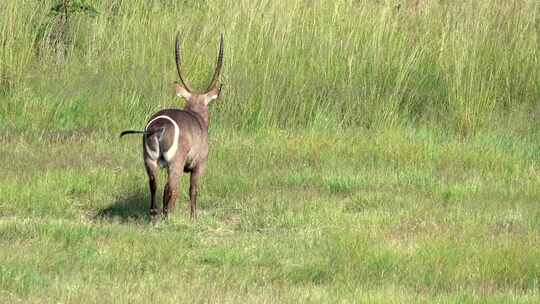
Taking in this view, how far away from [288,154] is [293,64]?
6.04 feet

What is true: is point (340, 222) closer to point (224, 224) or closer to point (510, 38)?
point (224, 224)

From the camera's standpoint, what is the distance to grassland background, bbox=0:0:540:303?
7.68 metres

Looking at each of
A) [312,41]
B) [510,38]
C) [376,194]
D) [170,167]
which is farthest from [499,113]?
[170,167]

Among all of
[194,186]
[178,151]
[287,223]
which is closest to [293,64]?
[194,186]

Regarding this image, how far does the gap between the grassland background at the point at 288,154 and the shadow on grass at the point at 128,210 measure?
26 millimetres

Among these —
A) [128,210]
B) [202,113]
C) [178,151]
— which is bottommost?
[128,210]

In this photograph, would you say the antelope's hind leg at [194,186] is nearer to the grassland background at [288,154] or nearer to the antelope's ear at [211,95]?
the grassland background at [288,154]

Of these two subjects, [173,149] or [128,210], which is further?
[128,210]

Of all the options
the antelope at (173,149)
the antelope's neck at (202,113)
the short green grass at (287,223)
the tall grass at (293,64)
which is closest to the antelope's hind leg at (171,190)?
the antelope at (173,149)

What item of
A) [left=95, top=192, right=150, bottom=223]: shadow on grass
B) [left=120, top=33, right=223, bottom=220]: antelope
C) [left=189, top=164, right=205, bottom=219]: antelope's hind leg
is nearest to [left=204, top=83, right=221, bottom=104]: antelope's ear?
[left=120, top=33, right=223, bottom=220]: antelope

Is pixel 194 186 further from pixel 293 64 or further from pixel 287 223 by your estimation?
pixel 293 64

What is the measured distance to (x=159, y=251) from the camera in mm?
8047

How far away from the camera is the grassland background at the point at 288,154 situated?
7.68 metres

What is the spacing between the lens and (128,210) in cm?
988
